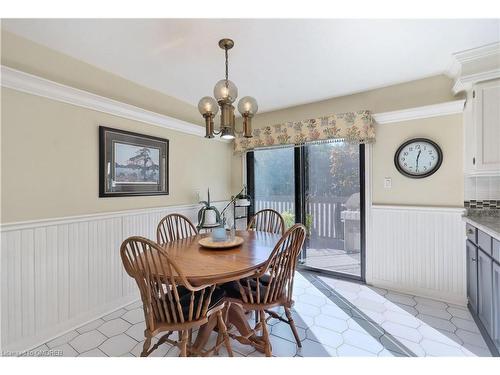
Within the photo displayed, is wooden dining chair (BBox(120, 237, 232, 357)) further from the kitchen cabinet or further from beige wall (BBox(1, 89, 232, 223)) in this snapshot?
the kitchen cabinet

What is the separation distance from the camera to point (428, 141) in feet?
8.41

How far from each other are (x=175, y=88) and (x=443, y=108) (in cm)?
293

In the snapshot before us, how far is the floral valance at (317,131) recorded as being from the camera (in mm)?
2820

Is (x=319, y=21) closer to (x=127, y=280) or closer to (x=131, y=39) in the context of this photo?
(x=131, y=39)

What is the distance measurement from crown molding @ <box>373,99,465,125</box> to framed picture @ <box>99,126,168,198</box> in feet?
8.57

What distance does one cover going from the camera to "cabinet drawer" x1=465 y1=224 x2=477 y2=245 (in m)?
2.08

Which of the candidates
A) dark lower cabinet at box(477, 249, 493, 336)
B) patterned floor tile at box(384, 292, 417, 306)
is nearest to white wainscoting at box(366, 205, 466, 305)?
patterned floor tile at box(384, 292, 417, 306)

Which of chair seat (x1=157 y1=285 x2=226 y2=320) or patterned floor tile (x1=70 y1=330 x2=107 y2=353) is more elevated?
chair seat (x1=157 y1=285 x2=226 y2=320)

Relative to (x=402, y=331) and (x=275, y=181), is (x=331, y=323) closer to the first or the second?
→ (x=402, y=331)

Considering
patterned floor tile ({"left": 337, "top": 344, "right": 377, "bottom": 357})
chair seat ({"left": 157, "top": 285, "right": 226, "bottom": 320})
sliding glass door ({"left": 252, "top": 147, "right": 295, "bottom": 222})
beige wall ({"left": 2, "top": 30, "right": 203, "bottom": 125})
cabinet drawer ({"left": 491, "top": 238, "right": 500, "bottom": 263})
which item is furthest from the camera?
sliding glass door ({"left": 252, "top": 147, "right": 295, "bottom": 222})

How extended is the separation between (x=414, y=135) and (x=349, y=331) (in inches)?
84.2

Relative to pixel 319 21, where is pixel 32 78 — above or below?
below

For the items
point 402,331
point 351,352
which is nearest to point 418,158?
point 402,331
